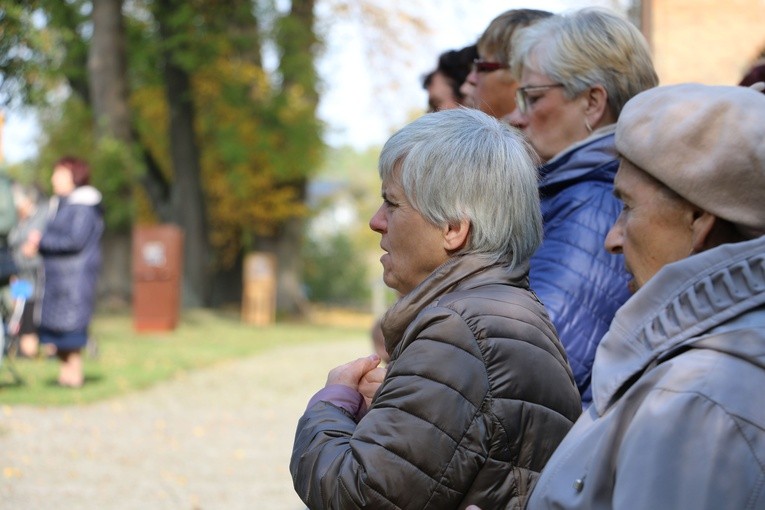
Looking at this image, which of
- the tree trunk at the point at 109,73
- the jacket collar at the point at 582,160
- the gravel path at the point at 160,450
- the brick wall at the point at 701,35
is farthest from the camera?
the tree trunk at the point at 109,73

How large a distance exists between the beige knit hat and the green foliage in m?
39.8

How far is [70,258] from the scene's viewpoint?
11.4 m

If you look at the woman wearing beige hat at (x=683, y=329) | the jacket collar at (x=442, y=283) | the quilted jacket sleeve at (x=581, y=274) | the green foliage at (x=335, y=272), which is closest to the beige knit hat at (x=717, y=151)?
the woman wearing beige hat at (x=683, y=329)

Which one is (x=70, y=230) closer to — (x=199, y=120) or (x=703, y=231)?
(x=703, y=231)

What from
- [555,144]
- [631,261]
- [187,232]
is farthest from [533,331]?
[187,232]

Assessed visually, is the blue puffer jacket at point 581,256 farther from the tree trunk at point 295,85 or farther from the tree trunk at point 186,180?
the tree trunk at point 186,180

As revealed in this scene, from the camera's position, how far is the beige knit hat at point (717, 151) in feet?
6.29

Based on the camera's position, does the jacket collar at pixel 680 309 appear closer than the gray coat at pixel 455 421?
Yes

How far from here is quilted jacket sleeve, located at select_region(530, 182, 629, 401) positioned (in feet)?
10.4

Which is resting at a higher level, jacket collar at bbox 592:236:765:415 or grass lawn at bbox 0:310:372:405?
jacket collar at bbox 592:236:765:415

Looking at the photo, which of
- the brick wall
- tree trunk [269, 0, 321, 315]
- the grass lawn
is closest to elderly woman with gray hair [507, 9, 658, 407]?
the grass lawn

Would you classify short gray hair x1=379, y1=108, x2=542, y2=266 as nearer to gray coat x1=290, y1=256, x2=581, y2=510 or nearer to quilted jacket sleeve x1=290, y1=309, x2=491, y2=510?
gray coat x1=290, y1=256, x2=581, y2=510

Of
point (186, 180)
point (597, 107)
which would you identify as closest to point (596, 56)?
point (597, 107)

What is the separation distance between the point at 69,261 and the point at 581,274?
888 centimetres
